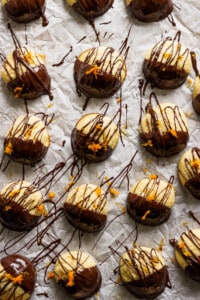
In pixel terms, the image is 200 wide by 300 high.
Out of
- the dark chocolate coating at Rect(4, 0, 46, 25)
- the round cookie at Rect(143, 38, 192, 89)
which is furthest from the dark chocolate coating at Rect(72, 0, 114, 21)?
the round cookie at Rect(143, 38, 192, 89)

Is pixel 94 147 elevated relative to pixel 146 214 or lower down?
elevated

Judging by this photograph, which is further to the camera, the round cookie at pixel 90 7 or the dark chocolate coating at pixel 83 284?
the round cookie at pixel 90 7

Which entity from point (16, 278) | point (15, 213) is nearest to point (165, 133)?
point (15, 213)

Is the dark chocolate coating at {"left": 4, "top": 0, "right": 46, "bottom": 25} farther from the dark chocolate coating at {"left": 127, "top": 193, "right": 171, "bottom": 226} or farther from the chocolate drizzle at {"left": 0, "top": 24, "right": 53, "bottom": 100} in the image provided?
the dark chocolate coating at {"left": 127, "top": 193, "right": 171, "bottom": 226}

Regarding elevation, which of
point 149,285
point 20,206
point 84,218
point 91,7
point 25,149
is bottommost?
point 149,285

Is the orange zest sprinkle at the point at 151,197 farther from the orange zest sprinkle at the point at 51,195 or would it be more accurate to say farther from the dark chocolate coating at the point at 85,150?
the orange zest sprinkle at the point at 51,195

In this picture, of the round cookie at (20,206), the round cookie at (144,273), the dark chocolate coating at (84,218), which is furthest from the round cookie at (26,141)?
the round cookie at (144,273)

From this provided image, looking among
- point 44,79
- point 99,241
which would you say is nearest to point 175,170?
point 99,241

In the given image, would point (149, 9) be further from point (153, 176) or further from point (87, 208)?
point (87, 208)
